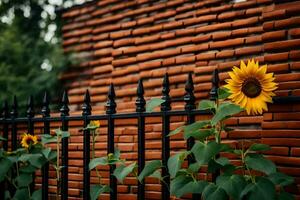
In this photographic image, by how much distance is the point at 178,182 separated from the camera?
221 centimetres

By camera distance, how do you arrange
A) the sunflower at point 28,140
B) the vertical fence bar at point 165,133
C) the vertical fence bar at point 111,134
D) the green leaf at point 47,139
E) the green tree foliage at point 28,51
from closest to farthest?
the vertical fence bar at point 165,133 < the vertical fence bar at point 111,134 < the green leaf at point 47,139 < the sunflower at point 28,140 < the green tree foliage at point 28,51

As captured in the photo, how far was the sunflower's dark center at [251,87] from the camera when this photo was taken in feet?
6.80

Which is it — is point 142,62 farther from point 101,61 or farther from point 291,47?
point 291,47

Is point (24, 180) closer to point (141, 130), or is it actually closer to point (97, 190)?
point (97, 190)

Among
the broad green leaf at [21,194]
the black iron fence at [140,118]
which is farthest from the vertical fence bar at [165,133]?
the broad green leaf at [21,194]

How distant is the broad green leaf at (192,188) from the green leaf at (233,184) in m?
0.10

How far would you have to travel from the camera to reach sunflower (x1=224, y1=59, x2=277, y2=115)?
2.06m

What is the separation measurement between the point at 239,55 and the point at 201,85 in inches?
16.7

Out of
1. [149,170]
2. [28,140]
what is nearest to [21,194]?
[28,140]

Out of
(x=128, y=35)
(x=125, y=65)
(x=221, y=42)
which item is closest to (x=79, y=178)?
(x=125, y=65)

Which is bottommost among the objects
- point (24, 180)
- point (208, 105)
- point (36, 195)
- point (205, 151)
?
point (36, 195)

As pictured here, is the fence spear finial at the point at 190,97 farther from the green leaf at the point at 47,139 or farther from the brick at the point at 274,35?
the green leaf at the point at 47,139

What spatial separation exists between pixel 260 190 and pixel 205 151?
0.32m

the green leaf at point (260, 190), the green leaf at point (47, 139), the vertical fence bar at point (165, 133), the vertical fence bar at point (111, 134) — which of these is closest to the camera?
the green leaf at point (260, 190)
